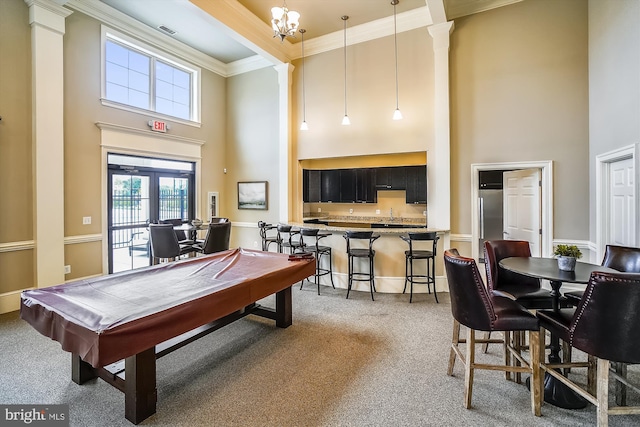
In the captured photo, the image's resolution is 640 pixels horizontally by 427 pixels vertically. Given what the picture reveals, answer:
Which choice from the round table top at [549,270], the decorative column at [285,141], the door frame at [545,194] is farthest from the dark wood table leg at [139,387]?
the door frame at [545,194]

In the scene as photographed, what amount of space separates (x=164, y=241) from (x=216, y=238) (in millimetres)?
846

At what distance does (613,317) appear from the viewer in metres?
1.82

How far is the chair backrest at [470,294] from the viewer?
221cm

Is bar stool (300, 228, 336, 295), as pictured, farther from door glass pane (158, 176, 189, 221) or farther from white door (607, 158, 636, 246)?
white door (607, 158, 636, 246)

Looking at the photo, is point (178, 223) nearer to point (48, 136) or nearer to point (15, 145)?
point (48, 136)

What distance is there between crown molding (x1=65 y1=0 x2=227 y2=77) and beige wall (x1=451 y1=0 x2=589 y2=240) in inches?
210

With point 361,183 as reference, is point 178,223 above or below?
below

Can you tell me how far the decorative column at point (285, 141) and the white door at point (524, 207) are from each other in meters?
4.20

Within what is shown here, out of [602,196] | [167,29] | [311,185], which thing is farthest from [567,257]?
[167,29]

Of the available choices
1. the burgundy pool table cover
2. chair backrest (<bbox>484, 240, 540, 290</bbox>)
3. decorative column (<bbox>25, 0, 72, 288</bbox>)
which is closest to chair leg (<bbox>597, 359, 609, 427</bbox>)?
chair backrest (<bbox>484, 240, 540, 290</bbox>)

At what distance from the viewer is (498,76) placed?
482 cm

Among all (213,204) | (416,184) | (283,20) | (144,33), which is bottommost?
(213,204)

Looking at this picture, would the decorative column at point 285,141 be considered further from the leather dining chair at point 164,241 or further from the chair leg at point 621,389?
the chair leg at point 621,389

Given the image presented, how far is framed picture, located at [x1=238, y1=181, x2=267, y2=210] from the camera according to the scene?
23.2ft
